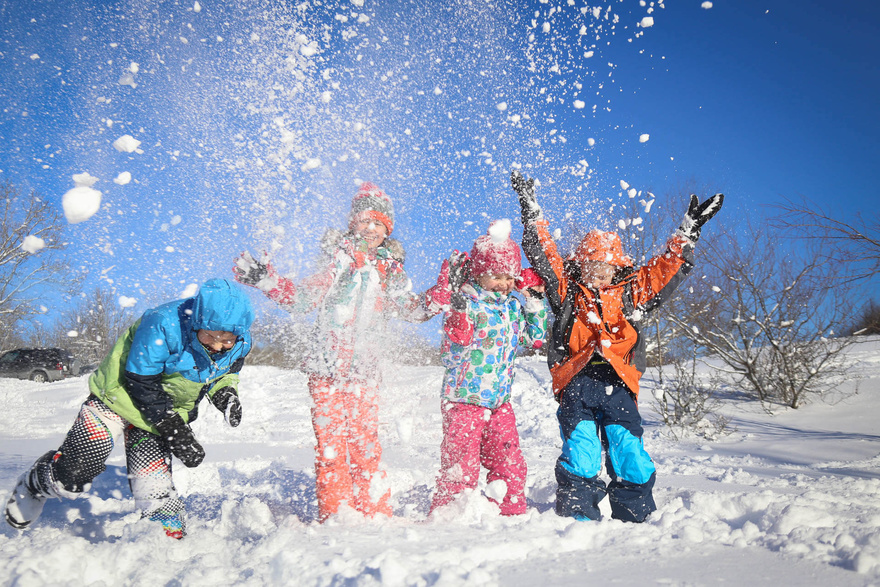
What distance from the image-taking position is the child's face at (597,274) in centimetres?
298

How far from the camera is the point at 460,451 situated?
276 cm

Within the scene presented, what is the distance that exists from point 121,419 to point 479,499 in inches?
75.8

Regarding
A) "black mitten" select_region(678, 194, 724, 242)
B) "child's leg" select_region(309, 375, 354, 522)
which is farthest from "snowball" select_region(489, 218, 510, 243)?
"child's leg" select_region(309, 375, 354, 522)

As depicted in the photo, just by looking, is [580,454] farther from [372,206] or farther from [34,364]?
[34,364]

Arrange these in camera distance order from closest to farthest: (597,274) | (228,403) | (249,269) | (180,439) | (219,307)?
(219,307)
(180,439)
(249,269)
(228,403)
(597,274)

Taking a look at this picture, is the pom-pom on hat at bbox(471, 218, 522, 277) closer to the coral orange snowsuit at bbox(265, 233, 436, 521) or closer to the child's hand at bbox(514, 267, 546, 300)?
the child's hand at bbox(514, 267, 546, 300)

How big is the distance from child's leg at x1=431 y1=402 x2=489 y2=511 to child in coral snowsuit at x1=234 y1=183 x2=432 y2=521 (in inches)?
12.7

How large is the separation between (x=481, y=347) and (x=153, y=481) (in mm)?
1874

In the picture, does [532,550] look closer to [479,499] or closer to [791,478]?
[479,499]

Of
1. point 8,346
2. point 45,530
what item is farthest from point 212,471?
point 8,346

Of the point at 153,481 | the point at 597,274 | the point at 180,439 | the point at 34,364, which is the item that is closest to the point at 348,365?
the point at 180,439

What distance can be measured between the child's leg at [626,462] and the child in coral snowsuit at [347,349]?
1.18 m

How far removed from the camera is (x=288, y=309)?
2.81m

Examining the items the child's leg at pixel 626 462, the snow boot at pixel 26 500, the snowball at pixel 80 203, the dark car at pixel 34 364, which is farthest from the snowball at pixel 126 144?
the dark car at pixel 34 364
